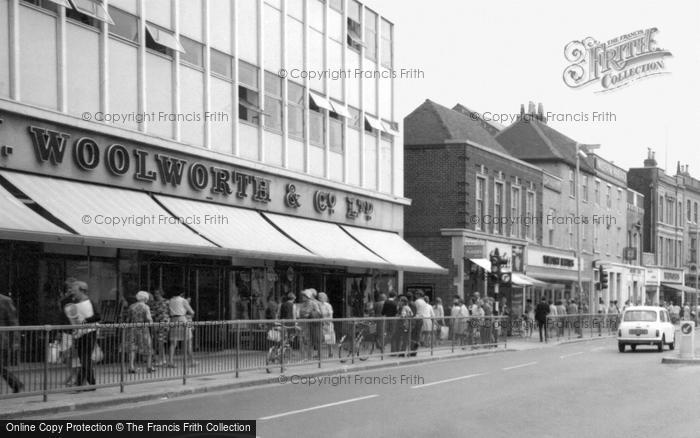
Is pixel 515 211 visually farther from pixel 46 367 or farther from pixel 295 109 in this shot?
pixel 46 367

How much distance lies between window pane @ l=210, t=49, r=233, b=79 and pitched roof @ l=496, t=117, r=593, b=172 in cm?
3263

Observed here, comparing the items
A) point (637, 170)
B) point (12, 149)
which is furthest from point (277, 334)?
point (637, 170)

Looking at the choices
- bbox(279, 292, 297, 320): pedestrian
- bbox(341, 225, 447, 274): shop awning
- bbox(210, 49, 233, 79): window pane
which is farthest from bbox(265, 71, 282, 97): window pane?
bbox(279, 292, 297, 320): pedestrian

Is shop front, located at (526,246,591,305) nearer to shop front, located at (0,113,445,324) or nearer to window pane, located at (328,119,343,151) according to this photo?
window pane, located at (328,119,343,151)

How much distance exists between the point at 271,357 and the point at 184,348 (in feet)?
10.8

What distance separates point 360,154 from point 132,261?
46.0ft

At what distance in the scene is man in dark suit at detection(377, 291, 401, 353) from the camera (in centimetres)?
2595

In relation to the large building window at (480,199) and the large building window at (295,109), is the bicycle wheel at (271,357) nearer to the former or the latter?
the large building window at (295,109)

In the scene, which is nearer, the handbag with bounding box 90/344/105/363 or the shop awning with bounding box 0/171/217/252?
the handbag with bounding box 90/344/105/363

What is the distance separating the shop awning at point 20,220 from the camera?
17.8 metres

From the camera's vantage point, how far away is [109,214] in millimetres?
21516

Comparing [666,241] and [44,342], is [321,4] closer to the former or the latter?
[44,342]

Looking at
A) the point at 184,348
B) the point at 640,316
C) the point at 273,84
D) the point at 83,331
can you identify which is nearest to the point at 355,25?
the point at 273,84

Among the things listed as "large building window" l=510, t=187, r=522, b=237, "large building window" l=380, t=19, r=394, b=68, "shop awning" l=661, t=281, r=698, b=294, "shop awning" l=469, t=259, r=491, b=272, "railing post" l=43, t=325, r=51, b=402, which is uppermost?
"large building window" l=380, t=19, r=394, b=68
